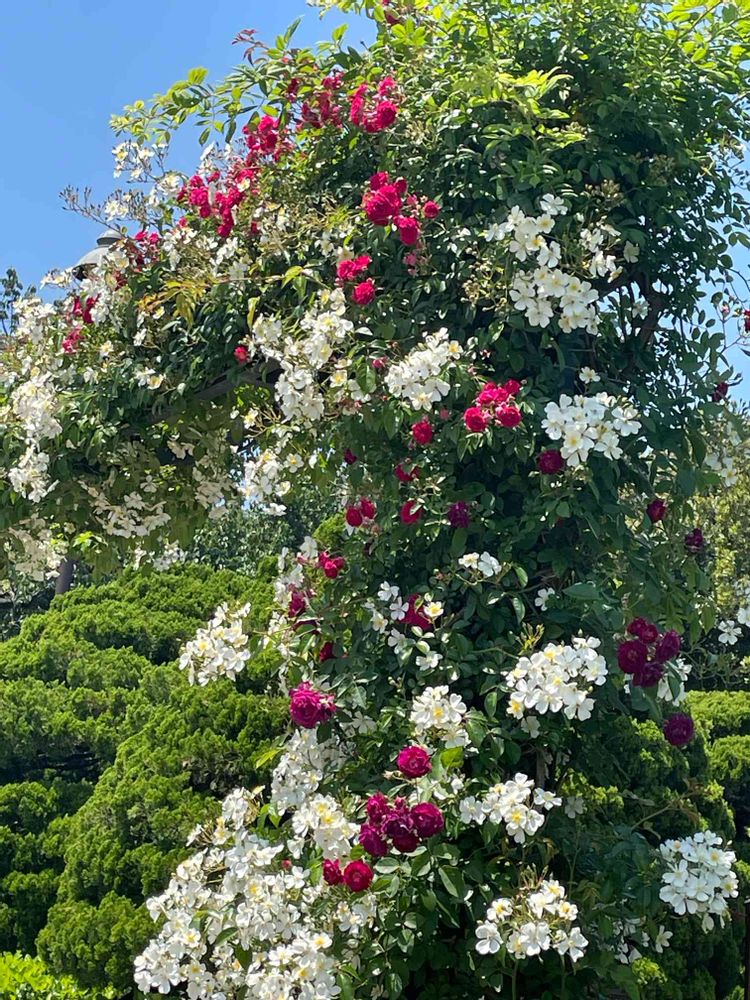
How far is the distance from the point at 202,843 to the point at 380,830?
30.8 inches

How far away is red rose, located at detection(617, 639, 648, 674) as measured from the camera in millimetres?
2154

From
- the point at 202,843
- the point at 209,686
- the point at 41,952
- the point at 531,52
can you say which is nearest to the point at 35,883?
the point at 41,952

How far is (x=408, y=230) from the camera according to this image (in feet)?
7.62

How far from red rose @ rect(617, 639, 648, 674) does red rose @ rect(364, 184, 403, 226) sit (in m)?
1.05

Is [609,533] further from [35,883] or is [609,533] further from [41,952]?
[35,883]

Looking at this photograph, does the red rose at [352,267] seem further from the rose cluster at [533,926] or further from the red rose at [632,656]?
the rose cluster at [533,926]

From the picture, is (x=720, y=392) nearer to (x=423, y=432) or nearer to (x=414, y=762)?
(x=423, y=432)

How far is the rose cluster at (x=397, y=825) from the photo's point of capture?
6.30ft

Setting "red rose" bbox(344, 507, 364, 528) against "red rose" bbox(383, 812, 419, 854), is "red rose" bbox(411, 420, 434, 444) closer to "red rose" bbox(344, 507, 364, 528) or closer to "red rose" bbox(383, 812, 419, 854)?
"red rose" bbox(344, 507, 364, 528)

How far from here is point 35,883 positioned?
4.34 metres

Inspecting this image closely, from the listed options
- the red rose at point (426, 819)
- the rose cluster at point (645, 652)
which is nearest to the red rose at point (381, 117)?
the rose cluster at point (645, 652)

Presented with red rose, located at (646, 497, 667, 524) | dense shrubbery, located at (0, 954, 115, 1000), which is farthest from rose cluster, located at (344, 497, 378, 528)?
dense shrubbery, located at (0, 954, 115, 1000)

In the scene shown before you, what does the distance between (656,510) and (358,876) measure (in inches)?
39.7

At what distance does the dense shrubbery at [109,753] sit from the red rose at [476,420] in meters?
1.52
